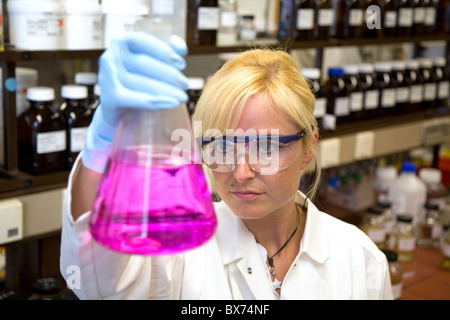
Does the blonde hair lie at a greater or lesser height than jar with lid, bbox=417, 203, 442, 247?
greater

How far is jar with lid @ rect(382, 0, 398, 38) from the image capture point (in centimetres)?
290

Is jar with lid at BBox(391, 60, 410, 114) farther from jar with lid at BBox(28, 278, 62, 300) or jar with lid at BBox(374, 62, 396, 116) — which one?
jar with lid at BBox(28, 278, 62, 300)

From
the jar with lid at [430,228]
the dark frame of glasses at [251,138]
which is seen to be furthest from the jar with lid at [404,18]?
the dark frame of glasses at [251,138]

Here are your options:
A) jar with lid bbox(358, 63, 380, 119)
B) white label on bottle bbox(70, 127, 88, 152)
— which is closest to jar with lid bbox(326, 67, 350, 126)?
jar with lid bbox(358, 63, 380, 119)

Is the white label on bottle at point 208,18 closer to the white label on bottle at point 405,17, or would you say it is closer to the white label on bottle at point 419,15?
the white label on bottle at point 405,17

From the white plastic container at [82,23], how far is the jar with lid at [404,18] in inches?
64.8

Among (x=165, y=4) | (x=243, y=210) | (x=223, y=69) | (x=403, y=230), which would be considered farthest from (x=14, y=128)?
(x=403, y=230)

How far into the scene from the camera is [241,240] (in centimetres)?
143

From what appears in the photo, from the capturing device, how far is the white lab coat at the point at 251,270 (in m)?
1.26

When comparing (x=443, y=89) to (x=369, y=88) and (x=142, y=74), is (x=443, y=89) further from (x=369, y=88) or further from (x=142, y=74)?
(x=142, y=74)

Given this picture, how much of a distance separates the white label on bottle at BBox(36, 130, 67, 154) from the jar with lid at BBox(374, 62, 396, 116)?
5.34ft

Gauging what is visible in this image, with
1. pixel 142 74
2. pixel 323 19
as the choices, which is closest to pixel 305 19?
pixel 323 19
